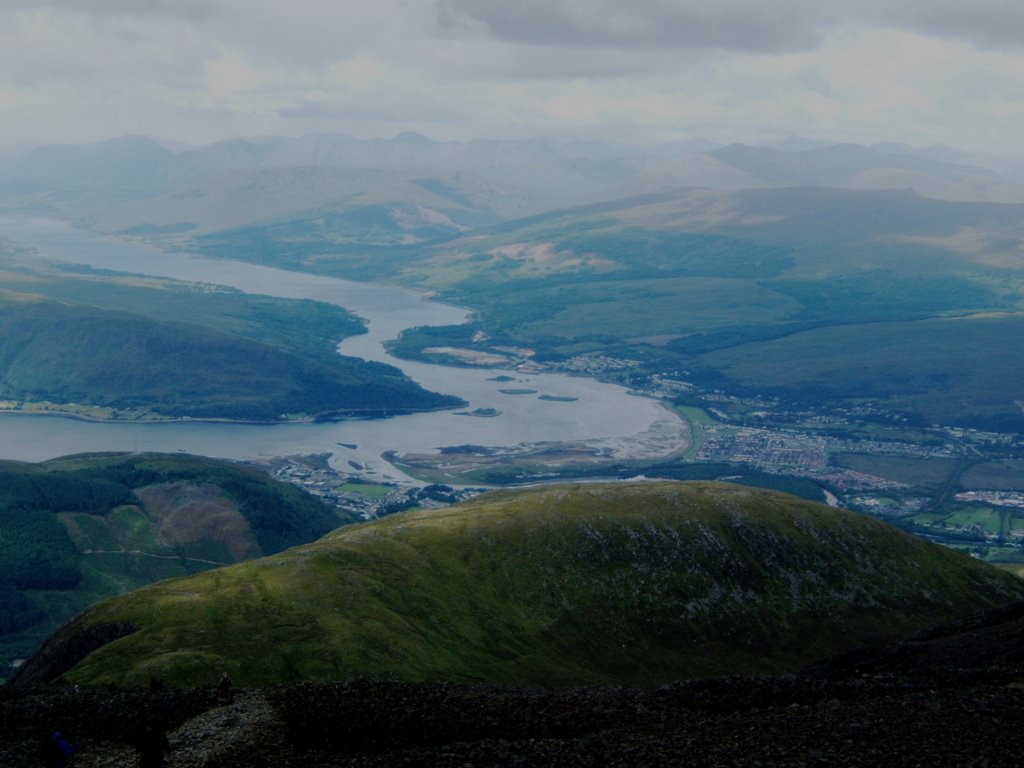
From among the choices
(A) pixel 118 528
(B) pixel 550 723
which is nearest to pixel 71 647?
(B) pixel 550 723

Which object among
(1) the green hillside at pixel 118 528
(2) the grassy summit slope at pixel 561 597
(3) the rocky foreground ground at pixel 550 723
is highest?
(3) the rocky foreground ground at pixel 550 723

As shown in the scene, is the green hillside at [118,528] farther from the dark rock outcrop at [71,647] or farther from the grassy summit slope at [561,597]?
the dark rock outcrop at [71,647]

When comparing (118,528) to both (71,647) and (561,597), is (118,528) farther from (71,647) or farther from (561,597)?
(71,647)

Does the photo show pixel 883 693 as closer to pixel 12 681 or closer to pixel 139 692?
pixel 139 692

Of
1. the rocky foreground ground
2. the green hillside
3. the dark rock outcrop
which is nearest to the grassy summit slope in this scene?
the dark rock outcrop

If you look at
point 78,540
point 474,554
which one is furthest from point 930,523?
point 78,540

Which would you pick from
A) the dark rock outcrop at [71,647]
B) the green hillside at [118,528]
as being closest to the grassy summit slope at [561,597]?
the dark rock outcrop at [71,647]
